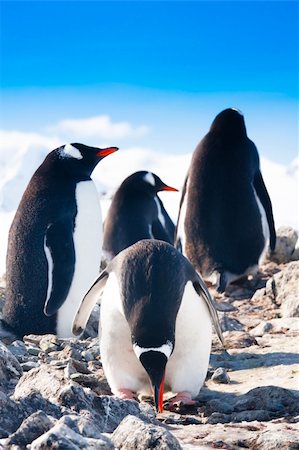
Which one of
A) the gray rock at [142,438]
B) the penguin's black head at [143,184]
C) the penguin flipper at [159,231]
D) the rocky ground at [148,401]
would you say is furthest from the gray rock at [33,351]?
the penguin's black head at [143,184]

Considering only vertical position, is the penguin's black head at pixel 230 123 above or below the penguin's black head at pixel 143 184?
above

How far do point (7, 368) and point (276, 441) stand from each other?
140cm

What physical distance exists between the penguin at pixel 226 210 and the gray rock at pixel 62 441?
5232 millimetres

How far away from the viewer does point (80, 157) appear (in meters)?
5.62

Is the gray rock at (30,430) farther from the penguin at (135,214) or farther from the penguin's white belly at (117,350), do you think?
the penguin at (135,214)

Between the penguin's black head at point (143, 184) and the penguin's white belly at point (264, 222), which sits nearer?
the penguin's white belly at point (264, 222)

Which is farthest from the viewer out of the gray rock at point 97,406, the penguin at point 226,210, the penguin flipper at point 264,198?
the penguin flipper at point 264,198

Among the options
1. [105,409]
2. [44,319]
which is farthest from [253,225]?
[105,409]

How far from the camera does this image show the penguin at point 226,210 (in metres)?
7.24

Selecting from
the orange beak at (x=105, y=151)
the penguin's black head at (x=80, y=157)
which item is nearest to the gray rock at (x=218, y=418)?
the penguin's black head at (x=80, y=157)

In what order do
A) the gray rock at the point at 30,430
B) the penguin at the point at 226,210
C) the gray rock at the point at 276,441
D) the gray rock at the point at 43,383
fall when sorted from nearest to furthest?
the gray rock at the point at 30,430 → the gray rock at the point at 276,441 → the gray rock at the point at 43,383 → the penguin at the point at 226,210

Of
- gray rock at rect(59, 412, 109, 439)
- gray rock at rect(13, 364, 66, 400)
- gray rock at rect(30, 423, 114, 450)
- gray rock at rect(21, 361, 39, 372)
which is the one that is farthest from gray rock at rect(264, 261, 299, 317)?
gray rock at rect(30, 423, 114, 450)

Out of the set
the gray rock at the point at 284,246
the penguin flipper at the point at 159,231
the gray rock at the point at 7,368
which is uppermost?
the penguin flipper at the point at 159,231

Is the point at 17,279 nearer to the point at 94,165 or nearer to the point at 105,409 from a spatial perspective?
the point at 94,165
